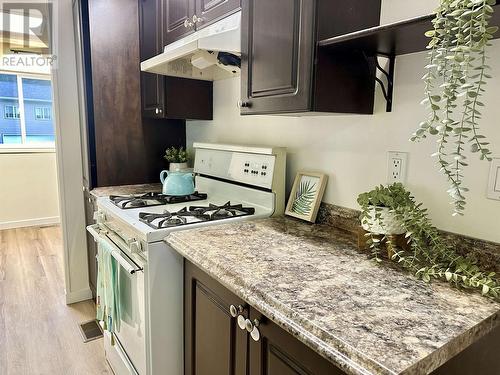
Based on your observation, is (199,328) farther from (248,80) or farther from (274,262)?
(248,80)

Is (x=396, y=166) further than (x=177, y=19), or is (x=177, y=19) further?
(x=177, y=19)

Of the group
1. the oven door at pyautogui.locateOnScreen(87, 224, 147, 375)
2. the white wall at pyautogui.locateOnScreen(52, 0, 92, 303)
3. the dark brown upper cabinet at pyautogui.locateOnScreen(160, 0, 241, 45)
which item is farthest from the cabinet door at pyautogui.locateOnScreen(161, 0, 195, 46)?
the oven door at pyautogui.locateOnScreen(87, 224, 147, 375)

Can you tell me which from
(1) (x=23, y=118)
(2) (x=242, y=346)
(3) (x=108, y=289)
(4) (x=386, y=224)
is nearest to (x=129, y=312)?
(3) (x=108, y=289)

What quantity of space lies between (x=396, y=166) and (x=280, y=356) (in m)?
0.75

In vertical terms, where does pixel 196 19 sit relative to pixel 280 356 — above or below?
above

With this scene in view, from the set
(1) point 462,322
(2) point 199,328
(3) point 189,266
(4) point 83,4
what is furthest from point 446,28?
(4) point 83,4

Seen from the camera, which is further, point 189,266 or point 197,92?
point 197,92

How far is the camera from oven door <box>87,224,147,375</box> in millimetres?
1396

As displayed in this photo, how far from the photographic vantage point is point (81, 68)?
7.51ft

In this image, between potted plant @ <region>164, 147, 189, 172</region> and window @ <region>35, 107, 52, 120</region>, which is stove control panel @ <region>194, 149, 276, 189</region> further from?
window @ <region>35, 107, 52, 120</region>

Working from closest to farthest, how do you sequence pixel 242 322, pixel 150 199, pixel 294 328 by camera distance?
pixel 294 328 < pixel 242 322 < pixel 150 199

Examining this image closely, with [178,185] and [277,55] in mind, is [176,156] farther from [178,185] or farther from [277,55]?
[277,55]

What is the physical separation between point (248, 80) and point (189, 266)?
75cm

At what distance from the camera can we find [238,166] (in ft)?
5.93
